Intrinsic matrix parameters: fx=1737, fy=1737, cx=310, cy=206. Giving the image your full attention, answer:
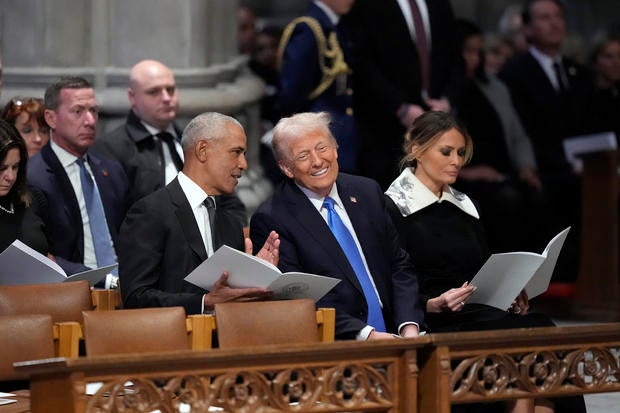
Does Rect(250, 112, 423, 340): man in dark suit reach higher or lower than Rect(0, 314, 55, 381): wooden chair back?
higher

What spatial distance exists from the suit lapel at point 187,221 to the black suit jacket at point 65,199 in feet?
3.34

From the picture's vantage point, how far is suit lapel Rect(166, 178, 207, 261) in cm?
712

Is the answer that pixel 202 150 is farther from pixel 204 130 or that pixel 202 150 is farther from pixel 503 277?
pixel 503 277

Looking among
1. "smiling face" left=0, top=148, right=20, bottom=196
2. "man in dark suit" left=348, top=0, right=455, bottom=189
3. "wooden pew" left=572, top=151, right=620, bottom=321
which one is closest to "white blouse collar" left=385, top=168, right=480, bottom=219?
"smiling face" left=0, top=148, right=20, bottom=196

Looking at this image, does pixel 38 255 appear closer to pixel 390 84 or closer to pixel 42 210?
pixel 42 210

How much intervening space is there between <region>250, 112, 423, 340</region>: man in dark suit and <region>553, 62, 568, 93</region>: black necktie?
4.59 metres

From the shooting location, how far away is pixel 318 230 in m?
7.29

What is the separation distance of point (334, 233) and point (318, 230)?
108 mm

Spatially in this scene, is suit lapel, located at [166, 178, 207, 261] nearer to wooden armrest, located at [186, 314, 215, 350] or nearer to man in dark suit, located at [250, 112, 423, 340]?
man in dark suit, located at [250, 112, 423, 340]

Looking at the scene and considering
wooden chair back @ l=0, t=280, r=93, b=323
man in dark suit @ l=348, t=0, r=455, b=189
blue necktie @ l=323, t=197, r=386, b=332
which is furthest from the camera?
man in dark suit @ l=348, t=0, r=455, b=189

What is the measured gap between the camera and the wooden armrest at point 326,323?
6805 millimetres

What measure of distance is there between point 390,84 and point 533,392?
4351 millimetres

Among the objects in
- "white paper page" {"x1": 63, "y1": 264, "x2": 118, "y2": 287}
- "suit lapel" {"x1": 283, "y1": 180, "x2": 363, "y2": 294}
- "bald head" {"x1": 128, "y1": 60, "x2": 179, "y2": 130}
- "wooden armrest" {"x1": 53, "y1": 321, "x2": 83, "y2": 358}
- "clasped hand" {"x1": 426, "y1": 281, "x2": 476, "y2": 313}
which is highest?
"bald head" {"x1": 128, "y1": 60, "x2": 179, "y2": 130}

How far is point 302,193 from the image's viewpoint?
7387 mm
